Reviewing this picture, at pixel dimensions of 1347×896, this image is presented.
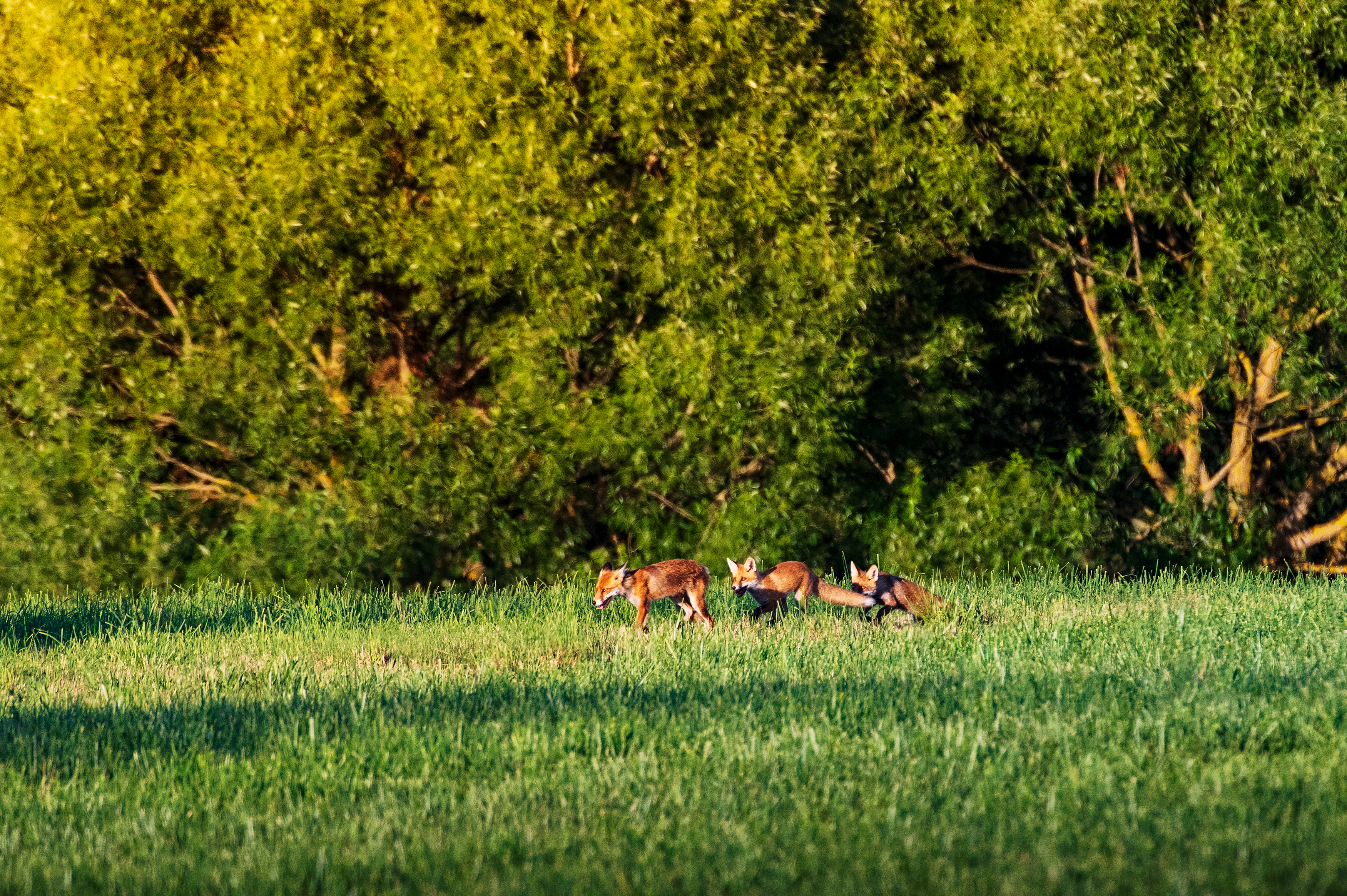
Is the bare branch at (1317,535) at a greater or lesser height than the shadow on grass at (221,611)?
greater

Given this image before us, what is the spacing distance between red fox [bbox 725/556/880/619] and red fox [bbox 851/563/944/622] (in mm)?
59

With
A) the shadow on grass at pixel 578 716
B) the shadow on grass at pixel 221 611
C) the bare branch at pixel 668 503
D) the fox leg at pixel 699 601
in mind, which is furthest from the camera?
the bare branch at pixel 668 503

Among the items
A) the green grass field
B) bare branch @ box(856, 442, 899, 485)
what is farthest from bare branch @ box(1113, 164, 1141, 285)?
the green grass field

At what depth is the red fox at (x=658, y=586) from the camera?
29.0 ft

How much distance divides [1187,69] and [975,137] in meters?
1.81

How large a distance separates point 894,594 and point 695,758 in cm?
344

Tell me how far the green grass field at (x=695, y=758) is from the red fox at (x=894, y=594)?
26 cm

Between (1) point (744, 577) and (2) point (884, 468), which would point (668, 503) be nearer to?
(2) point (884, 468)

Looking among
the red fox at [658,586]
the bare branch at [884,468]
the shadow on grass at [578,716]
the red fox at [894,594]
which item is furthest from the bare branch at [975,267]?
the shadow on grass at [578,716]

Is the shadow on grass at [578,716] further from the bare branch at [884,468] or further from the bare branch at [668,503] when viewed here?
the bare branch at [884,468]

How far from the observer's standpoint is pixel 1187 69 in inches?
469

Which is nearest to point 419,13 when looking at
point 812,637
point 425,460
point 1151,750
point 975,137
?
point 425,460

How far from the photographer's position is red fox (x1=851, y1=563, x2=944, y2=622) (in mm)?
8844

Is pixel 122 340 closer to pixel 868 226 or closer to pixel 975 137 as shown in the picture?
pixel 868 226
